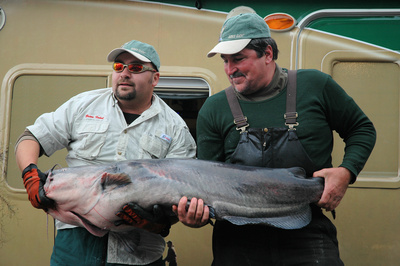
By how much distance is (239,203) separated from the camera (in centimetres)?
273

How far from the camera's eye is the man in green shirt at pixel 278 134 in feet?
9.16

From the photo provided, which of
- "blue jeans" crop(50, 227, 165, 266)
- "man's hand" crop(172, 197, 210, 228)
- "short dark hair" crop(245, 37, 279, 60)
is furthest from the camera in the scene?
"blue jeans" crop(50, 227, 165, 266)

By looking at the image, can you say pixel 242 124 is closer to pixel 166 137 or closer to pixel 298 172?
pixel 298 172

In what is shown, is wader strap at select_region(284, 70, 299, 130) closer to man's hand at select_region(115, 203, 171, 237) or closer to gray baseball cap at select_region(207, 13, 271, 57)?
gray baseball cap at select_region(207, 13, 271, 57)

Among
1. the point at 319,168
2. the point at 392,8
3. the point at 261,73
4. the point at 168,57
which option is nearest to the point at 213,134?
the point at 261,73

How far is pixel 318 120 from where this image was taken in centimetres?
289

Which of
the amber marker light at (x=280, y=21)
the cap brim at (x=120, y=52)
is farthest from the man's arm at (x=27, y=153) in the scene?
the amber marker light at (x=280, y=21)

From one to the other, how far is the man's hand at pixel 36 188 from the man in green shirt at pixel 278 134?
88cm

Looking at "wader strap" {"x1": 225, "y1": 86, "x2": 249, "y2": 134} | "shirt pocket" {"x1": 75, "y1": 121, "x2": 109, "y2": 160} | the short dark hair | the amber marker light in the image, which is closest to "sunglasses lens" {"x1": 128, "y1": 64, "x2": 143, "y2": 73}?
"shirt pocket" {"x1": 75, "y1": 121, "x2": 109, "y2": 160}

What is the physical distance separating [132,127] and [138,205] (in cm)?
91

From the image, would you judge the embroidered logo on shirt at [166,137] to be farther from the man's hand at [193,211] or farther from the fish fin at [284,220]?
the fish fin at [284,220]

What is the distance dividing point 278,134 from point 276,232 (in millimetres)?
656

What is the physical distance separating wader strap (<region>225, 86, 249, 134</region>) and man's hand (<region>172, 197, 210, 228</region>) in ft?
1.99

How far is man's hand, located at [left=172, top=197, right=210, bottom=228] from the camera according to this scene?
265 centimetres
